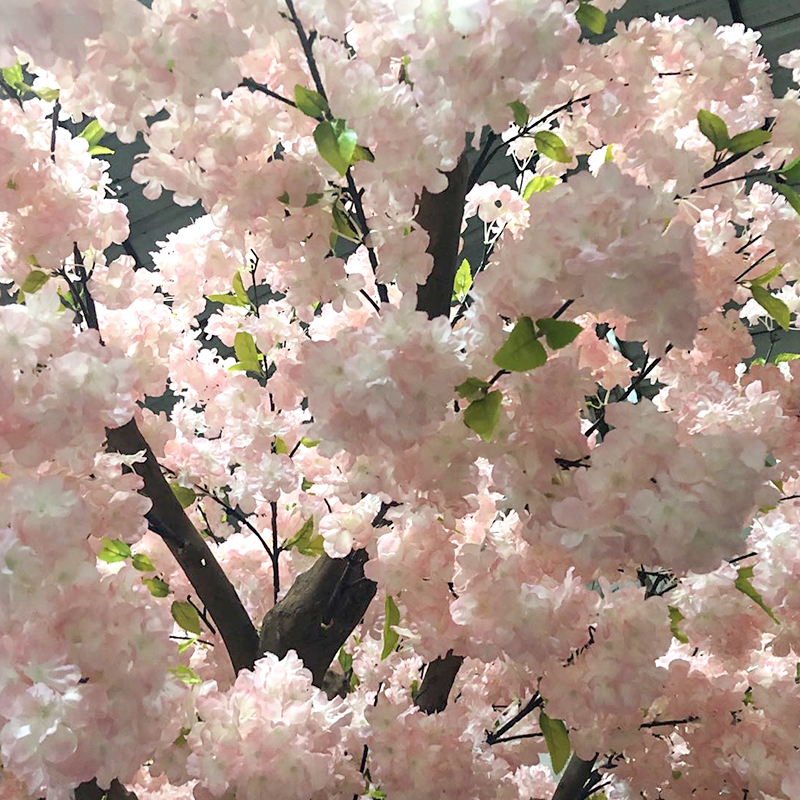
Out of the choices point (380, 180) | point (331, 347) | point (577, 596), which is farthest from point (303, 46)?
point (577, 596)

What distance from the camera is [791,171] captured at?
1.01 metres

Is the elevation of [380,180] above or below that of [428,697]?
above

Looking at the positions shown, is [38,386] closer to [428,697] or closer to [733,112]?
[428,697]

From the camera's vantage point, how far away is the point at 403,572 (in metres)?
0.92

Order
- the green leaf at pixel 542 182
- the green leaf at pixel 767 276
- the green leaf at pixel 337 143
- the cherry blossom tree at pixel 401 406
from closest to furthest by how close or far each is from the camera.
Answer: the cherry blossom tree at pixel 401 406, the green leaf at pixel 337 143, the green leaf at pixel 767 276, the green leaf at pixel 542 182

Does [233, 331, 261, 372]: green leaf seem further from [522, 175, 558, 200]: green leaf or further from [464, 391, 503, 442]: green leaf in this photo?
[464, 391, 503, 442]: green leaf

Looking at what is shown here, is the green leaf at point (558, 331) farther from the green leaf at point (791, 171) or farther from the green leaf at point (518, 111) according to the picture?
the green leaf at point (791, 171)

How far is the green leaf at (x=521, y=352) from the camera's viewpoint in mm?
699

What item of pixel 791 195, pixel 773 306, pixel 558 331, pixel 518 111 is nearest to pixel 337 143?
pixel 518 111

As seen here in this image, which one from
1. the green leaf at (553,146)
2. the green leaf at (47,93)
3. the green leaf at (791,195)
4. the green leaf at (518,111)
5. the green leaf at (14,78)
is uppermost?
the green leaf at (14,78)

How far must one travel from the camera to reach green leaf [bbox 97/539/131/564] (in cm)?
116

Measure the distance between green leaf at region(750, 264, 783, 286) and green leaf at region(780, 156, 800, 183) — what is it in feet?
0.45

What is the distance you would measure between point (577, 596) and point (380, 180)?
0.45 meters

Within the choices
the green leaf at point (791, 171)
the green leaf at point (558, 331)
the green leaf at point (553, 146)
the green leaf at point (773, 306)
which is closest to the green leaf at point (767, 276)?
the green leaf at point (773, 306)
